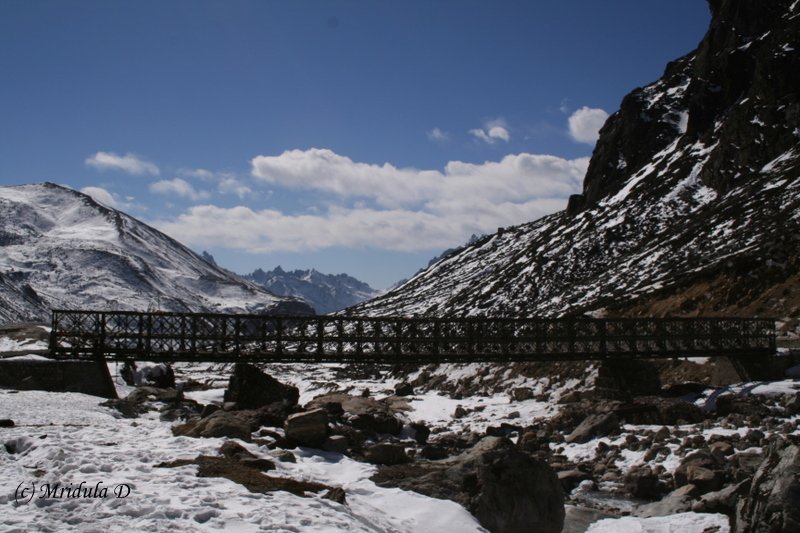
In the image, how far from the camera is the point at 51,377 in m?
27.6

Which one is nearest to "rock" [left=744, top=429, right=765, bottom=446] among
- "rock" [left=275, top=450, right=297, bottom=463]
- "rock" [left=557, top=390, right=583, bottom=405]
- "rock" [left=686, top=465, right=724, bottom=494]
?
"rock" [left=686, top=465, right=724, bottom=494]

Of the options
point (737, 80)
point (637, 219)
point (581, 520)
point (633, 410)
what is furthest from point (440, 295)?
point (581, 520)

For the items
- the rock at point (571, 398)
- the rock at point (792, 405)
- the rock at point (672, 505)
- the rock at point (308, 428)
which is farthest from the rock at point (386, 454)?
the rock at point (792, 405)

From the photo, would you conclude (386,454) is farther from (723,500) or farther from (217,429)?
(723,500)

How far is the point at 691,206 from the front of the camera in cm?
9931

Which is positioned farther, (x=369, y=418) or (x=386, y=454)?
(x=369, y=418)

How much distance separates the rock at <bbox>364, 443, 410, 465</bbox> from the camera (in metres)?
19.6

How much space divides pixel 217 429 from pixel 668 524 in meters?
13.0

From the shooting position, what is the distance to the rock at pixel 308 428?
64.5 feet

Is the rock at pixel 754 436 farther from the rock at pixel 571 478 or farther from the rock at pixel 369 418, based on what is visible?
the rock at pixel 369 418

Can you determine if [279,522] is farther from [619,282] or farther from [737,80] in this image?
[737,80]

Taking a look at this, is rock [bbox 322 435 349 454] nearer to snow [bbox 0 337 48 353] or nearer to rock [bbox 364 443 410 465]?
rock [bbox 364 443 410 465]

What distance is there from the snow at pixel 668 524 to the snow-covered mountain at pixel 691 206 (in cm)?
3536

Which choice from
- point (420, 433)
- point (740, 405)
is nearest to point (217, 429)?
point (420, 433)
